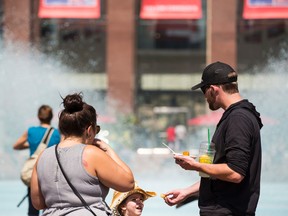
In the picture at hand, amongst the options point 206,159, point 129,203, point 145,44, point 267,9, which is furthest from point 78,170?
point 145,44

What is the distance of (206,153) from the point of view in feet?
14.1

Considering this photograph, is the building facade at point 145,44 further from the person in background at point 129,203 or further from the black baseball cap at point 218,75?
the black baseball cap at point 218,75

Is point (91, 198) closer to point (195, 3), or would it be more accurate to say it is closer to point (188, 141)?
point (188, 141)

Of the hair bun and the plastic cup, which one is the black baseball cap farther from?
the hair bun

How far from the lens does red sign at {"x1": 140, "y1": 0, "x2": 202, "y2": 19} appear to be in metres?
36.2

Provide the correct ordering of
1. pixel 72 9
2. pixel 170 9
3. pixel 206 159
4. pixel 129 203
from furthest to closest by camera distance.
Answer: pixel 170 9 < pixel 72 9 < pixel 129 203 < pixel 206 159

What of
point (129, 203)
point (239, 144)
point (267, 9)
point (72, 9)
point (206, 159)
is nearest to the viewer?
point (239, 144)

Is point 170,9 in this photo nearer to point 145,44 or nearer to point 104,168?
point 145,44

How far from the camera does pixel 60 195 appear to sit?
4.04 meters

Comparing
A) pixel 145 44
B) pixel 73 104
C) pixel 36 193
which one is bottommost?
pixel 145 44

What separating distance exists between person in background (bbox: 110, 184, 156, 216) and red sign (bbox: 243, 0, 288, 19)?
1209 inches

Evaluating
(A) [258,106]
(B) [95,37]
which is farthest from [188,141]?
(A) [258,106]

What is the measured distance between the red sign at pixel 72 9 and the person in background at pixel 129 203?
103 feet

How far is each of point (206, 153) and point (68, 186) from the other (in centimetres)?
77
